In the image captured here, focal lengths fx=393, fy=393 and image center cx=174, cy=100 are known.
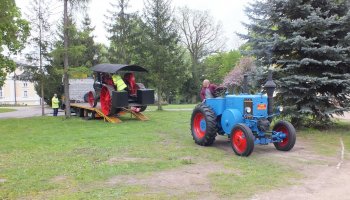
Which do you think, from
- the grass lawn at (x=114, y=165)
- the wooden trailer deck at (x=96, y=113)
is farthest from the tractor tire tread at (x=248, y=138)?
the wooden trailer deck at (x=96, y=113)

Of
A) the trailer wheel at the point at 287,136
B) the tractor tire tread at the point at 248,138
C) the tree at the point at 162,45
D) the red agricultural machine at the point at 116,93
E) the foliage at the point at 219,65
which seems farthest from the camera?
the foliage at the point at 219,65

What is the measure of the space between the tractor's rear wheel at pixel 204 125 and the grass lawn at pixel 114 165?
276mm

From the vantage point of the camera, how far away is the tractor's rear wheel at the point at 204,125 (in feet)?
32.2

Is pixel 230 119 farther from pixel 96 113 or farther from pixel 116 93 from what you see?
pixel 96 113

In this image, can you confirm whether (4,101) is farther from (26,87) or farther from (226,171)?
(226,171)

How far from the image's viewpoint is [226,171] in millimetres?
7215

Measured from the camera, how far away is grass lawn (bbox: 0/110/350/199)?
5.89 metres

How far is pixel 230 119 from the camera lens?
31.0ft

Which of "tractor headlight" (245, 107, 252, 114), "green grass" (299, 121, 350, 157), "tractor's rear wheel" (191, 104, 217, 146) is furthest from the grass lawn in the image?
"tractor headlight" (245, 107, 252, 114)

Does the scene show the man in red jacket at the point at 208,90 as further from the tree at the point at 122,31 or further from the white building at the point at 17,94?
the white building at the point at 17,94

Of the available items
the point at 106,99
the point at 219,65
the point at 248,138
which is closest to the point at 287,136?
the point at 248,138

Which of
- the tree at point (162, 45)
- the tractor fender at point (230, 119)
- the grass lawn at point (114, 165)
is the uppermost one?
the tree at point (162, 45)

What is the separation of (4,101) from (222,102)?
68.9 meters

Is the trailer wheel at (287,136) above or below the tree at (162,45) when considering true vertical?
below
